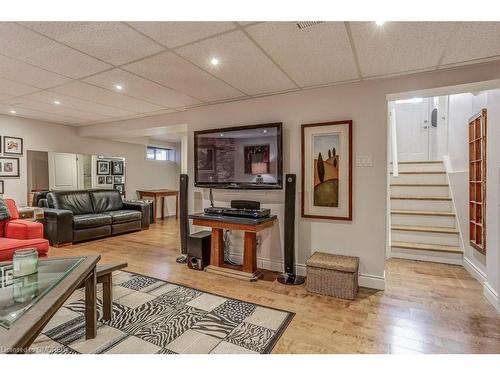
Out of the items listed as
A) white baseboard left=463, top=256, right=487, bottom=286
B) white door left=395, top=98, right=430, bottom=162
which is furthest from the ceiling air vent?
white door left=395, top=98, right=430, bottom=162

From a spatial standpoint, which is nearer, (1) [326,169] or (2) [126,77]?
(2) [126,77]

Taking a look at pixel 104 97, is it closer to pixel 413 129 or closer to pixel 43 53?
pixel 43 53

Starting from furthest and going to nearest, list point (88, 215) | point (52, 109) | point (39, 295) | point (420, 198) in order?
point (88, 215), point (52, 109), point (420, 198), point (39, 295)

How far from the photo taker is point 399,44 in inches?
81.2

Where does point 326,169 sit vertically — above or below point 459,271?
above

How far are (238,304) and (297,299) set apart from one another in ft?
1.92

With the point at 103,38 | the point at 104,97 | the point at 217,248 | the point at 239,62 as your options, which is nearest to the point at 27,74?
the point at 104,97

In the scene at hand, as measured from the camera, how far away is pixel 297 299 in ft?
8.52

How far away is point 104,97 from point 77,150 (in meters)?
2.94

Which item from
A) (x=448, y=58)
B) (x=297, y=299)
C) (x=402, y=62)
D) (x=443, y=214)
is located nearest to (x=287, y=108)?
(x=402, y=62)

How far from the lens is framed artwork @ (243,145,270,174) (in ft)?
10.9

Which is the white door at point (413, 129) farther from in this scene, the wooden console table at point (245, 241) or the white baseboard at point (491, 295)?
the wooden console table at point (245, 241)

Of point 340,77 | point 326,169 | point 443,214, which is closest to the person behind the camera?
point 340,77

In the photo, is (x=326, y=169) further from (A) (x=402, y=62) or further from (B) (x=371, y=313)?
(B) (x=371, y=313)
